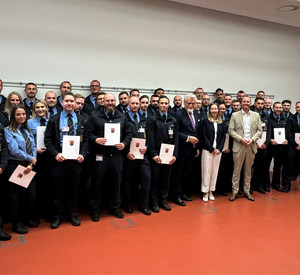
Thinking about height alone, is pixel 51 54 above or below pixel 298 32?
below

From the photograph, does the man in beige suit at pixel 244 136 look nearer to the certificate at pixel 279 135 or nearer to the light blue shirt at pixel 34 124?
the certificate at pixel 279 135

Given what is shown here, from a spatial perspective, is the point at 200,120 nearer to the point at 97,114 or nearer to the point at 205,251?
the point at 97,114

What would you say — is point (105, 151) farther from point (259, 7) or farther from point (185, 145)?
point (259, 7)

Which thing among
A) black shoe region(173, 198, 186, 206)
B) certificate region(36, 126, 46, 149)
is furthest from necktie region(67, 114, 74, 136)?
black shoe region(173, 198, 186, 206)

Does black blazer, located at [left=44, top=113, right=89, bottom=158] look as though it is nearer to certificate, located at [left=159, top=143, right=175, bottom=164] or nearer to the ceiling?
certificate, located at [left=159, top=143, right=175, bottom=164]

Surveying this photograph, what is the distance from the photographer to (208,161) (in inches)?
193

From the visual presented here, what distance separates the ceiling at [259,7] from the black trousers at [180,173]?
3.84 meters

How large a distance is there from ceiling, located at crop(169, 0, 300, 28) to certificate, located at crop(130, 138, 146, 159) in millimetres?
3977

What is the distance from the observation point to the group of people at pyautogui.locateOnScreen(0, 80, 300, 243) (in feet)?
11.9

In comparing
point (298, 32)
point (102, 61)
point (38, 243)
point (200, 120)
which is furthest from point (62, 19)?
point (298, 32)

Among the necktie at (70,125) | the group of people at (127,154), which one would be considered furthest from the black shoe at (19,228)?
the necktie at (70,125)

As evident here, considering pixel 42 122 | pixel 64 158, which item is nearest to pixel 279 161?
pixel 64 158

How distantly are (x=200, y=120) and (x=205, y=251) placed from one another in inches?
94.1

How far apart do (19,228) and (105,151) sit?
1383 millimetres
